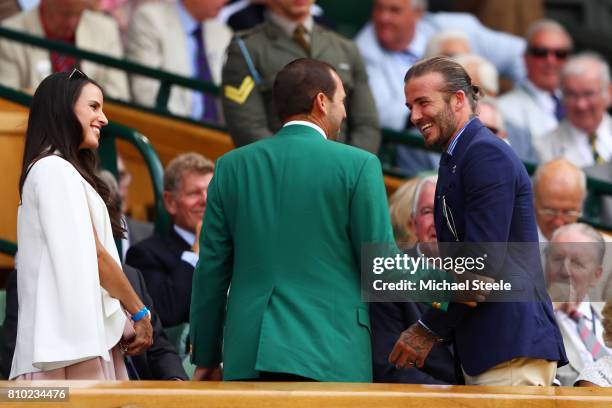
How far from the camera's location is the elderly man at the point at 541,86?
10.6 meters

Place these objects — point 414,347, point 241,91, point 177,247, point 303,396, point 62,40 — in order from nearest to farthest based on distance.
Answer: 1. point 303,396
2. point 414,347
3. point 177,247
4. point 241,91
5. point 62,40

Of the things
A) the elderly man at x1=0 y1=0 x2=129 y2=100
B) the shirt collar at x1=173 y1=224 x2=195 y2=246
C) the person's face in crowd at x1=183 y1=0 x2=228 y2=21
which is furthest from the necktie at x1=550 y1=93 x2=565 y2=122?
the shirt collar at x1=173 y1=224 x2=195 y2=246

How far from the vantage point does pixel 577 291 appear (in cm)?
700

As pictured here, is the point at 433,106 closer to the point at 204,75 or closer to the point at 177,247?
the point at 177,247

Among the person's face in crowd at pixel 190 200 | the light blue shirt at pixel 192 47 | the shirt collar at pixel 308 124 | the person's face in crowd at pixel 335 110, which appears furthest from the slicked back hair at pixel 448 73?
the light blue shirt at pixel 192 47

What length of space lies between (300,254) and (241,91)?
9.46ft

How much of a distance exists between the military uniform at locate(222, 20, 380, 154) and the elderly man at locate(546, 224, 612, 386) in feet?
5.05

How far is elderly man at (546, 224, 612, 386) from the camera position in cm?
695

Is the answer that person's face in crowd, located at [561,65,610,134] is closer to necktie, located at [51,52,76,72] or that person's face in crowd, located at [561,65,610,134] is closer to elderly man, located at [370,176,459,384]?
necktie, located at [51,52,76,72]

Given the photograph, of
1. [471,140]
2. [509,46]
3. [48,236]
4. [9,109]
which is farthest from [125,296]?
[509,46]

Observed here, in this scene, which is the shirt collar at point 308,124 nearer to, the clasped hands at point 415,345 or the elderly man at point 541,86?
the clasped hands at point 415,345

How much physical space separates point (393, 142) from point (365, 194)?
4.18m

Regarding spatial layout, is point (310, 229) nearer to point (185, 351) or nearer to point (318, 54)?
point (185, 351)

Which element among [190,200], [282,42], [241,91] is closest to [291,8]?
[282,42]
